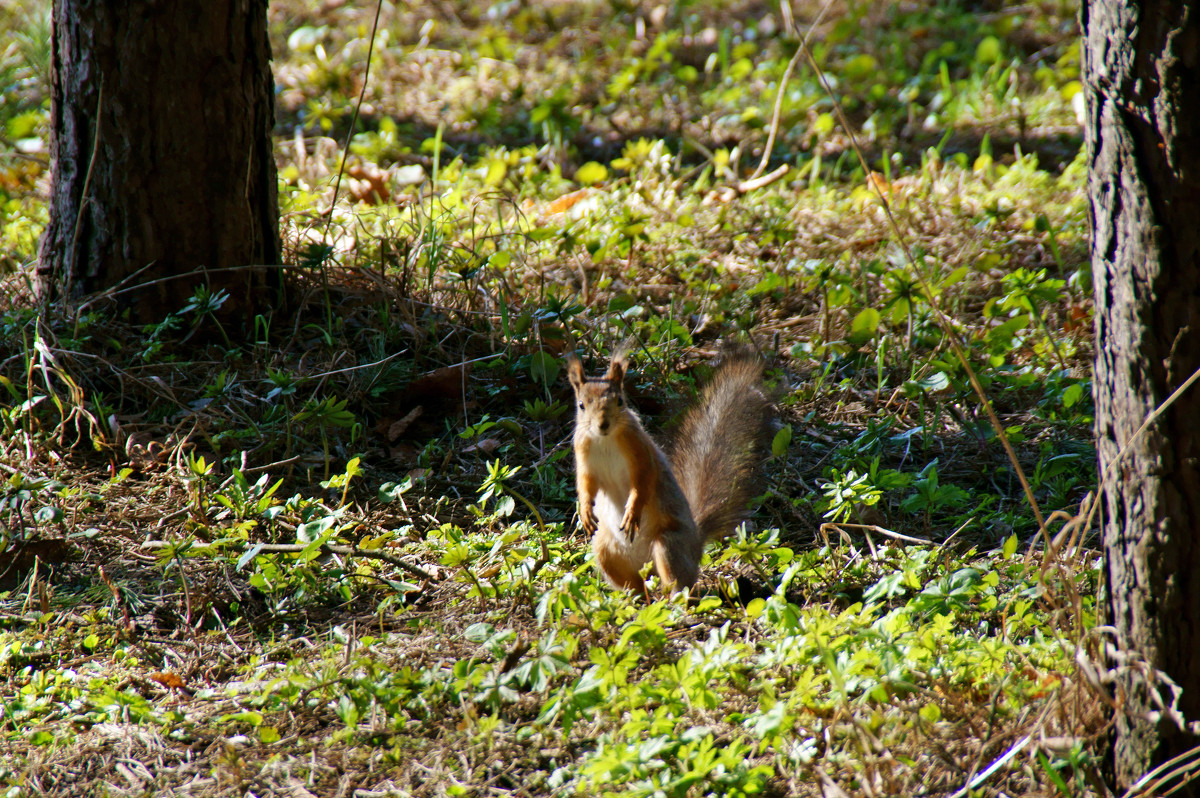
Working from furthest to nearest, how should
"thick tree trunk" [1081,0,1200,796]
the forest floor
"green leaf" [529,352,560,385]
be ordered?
"green leaf" [529,352,560,385] < the forest floor < "thick tree trunk" [1081,0,1200,796]

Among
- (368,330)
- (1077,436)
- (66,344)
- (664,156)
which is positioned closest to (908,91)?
(664,156)

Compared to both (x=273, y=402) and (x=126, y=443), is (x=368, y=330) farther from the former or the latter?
(x=126, y=443)

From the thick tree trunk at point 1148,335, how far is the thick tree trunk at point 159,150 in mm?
2622

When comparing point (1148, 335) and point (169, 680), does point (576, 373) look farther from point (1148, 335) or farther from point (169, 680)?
point (1148, 335)

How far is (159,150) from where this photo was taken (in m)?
3.13

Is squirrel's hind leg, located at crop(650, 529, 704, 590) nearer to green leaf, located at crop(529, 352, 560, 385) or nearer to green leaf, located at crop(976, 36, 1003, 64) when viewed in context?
green leaf, located at crop(529, 352, 560, 385)

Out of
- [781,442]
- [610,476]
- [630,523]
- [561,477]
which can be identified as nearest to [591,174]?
[561,477]

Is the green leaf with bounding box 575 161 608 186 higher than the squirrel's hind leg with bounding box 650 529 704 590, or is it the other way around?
the green leaf with bounding box 575 161 608 186

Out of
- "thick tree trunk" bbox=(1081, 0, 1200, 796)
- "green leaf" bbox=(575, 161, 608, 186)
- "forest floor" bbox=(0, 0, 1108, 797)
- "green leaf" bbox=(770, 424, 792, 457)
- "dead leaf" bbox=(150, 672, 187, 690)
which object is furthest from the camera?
"green leaf" bbox=(575, 161, 608, 186)

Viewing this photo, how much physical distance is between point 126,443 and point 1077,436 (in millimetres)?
2856

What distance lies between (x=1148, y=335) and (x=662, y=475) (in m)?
1.34

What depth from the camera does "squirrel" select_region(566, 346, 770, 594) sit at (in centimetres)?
241

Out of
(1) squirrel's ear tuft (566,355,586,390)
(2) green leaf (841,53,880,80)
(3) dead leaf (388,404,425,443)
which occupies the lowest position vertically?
(3) dead leaf (388,404,425,443)

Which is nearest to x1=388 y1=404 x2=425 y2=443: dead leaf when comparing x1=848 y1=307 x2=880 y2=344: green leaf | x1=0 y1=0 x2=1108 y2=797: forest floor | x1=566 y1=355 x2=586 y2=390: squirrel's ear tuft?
x1=0 y1=0 x2=1108 y2=797: forest floor
